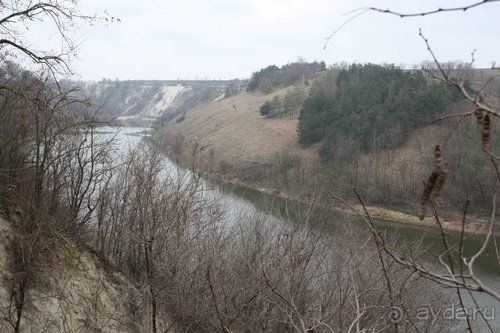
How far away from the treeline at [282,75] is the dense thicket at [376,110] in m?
48.7

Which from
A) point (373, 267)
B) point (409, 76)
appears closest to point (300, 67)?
point (409, 76)

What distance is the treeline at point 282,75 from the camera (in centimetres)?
11798

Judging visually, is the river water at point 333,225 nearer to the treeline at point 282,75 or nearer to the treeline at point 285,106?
the treeline at point 285,106

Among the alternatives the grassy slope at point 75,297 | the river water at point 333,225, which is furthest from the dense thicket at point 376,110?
the grassy slope at point 75,297

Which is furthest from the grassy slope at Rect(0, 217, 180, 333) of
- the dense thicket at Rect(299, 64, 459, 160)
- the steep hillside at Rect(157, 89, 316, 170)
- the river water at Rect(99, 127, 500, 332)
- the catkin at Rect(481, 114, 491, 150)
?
the dense thicket at Rect(299, 64, 459, 160)

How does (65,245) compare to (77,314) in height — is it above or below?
above

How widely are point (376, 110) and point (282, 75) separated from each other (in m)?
66.7

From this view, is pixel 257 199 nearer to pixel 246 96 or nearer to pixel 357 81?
pixel 357 81

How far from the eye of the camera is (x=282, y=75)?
121250 mm

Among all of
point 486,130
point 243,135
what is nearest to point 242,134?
point 243,135

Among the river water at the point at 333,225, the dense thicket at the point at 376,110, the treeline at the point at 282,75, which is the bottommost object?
the river water at the point at 333,225

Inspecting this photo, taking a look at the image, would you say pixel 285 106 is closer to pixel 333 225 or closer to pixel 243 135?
pixel 243 135

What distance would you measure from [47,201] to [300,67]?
122188 mm

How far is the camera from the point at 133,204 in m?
16.8
